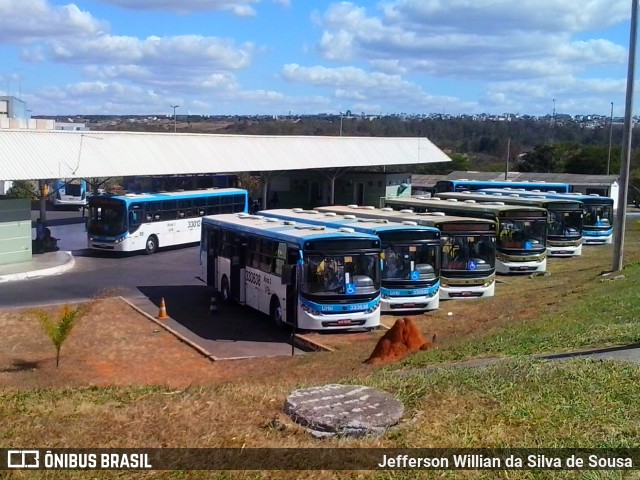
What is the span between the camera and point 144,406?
8.38 metres

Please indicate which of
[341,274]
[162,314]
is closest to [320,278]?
[341,274]

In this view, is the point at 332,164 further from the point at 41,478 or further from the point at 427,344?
the point at 41,478

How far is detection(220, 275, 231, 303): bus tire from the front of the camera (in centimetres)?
2231

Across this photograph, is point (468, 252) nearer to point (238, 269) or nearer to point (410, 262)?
point (410, 262)

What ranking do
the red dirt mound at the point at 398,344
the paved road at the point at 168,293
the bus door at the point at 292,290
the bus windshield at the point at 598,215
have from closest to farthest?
the red dirt mound at the point at 398,344
the bus door at the point at 292,290
the paved road at the point at 168,293
the bus windshield at the point at 598,215

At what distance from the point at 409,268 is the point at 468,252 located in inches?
114

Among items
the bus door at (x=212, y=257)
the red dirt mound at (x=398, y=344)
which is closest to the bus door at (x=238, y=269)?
the bus door at (x=212, y=257)

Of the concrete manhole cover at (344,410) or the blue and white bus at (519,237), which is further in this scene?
the blue and white bus at (519,237)

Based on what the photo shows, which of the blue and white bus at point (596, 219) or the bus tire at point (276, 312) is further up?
the blue and white bus at point (596, 219)

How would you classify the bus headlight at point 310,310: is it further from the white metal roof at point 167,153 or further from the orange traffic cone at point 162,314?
the white metal roof at point 167,153

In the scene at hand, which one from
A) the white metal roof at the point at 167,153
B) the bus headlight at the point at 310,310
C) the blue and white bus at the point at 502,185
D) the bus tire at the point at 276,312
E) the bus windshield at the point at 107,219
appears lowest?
the bus tire at the point at 276,312

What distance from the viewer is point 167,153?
3712cm

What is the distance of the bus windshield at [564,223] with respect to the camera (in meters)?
32.5

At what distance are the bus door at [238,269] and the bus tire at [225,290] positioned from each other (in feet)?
1.13
